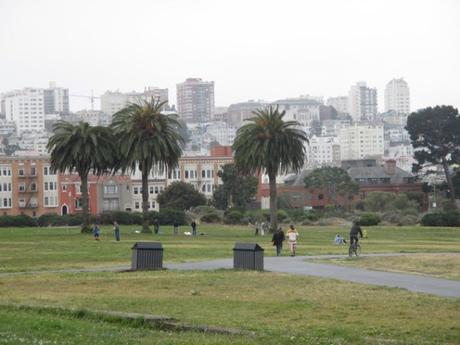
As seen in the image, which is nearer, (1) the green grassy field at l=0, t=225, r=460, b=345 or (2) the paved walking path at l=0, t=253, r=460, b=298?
(1) the green grassy field at l=0, t=225, r=460, b=345

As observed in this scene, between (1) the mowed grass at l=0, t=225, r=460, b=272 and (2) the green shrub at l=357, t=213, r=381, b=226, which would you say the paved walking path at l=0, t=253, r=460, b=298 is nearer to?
(1) the mowed grass at l=0, t=225, r=460, b=272

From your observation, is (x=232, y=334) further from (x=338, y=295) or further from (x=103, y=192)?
(x=103, y=192)

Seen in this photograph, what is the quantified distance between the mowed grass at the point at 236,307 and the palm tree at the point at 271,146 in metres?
51.2

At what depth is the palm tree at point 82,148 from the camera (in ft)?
305

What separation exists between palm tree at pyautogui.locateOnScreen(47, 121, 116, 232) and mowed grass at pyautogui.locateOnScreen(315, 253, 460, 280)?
44.0 metres

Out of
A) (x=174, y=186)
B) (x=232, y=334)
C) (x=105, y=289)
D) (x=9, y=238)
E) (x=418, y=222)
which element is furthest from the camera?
(x=174, y=186)

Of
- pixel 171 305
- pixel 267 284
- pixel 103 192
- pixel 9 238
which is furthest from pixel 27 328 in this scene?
pixel 103 192

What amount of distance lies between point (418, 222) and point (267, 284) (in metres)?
81.5

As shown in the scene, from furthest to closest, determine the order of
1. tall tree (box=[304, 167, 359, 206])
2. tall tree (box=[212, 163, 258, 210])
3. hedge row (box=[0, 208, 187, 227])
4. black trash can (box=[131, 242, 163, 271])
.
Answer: tall tree (box=[304, 167, 359, 206]) < tall tree (box=[212, 163, 258, 210]) < hedge row (box=[0, 208, 187, 227]) < black trash can (box=[131, 242, 163, 271])

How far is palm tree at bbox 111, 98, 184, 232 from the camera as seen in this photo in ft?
303

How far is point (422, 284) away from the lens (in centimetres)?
3766

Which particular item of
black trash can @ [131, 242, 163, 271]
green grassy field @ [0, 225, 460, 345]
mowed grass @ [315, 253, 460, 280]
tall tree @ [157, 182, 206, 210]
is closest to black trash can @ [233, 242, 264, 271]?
green grassy field @ [0, 225, 460, 345]

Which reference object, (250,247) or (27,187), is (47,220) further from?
(250,247)

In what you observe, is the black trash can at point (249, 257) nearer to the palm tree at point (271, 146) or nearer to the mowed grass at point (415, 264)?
the mowed grass at point (415, 264)
